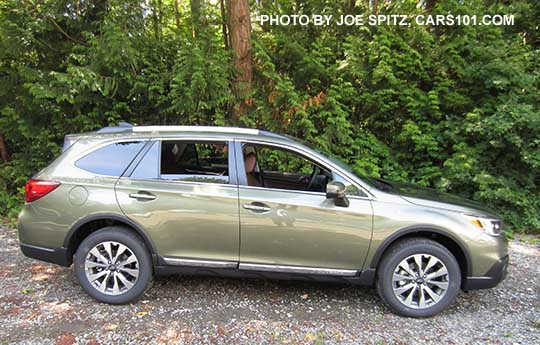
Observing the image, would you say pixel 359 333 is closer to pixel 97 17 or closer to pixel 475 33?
pixel 475 33

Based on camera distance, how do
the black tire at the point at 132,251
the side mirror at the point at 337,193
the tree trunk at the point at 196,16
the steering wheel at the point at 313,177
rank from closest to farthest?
the side mirror at the point at 337,193
the black tire at the point at 132,251
the steering wheel at the point at 313,177
the tree trunk at the point at 196,16

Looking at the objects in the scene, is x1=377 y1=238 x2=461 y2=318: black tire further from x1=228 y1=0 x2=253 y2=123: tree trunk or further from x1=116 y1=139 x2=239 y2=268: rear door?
x1=228 y1=0 x2=253 y2=123: tree trunk

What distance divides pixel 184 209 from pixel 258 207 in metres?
0.69

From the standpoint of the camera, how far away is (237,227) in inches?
124

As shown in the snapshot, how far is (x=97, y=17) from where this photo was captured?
253 inches

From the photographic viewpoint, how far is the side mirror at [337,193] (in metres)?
3.02

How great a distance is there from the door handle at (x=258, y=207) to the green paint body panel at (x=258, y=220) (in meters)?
0.03

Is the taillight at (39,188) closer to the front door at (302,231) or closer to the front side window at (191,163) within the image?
the front side window at (191,163)

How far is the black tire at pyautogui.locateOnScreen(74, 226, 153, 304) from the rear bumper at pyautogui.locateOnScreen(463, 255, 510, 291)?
302 cm

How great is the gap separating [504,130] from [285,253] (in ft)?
15.2

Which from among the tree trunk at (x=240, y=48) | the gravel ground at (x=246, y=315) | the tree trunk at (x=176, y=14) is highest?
the tree trunk at (x=176, y=14)

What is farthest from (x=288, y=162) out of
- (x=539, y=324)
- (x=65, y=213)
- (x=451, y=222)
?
(x=539, y=324)

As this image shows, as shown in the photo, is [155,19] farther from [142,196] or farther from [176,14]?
[142,196]

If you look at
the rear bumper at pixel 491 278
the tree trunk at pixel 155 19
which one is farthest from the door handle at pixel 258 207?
the tree trunk at pixel 155 19
